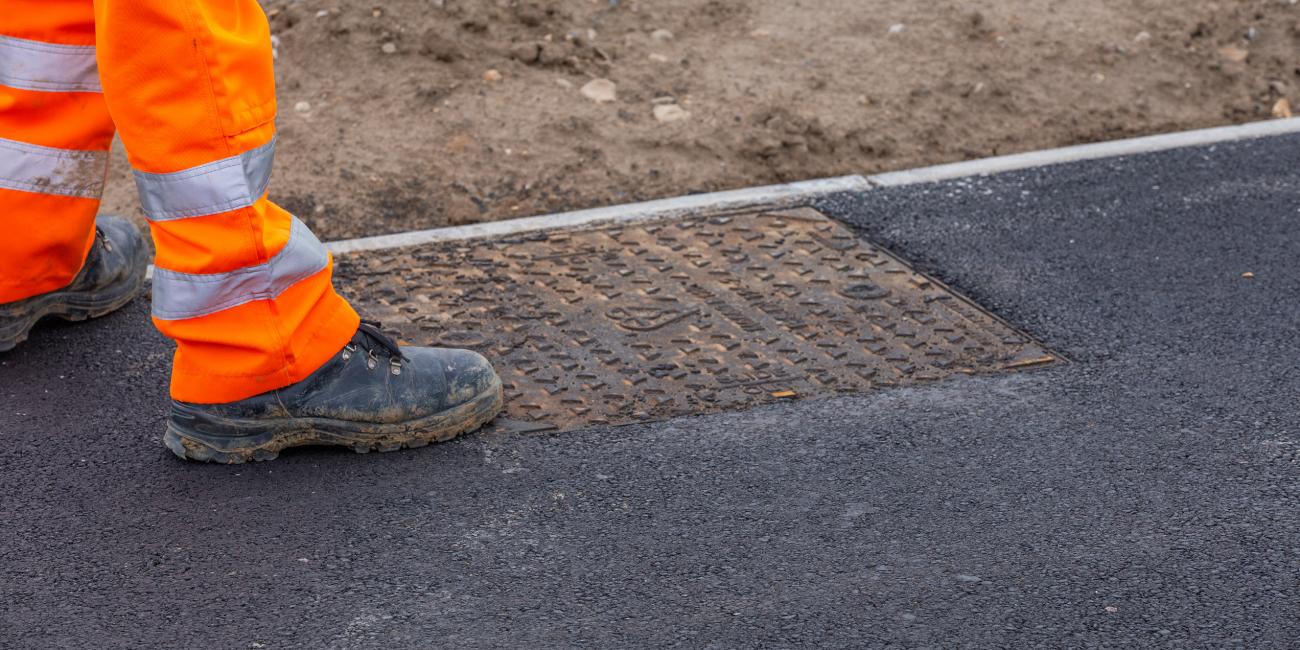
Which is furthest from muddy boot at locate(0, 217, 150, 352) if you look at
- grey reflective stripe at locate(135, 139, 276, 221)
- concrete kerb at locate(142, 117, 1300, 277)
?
grey reflective stripe at locate(135, 139, 276, 221)

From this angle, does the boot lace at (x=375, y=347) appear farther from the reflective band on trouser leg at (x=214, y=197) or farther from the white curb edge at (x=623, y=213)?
the white curb edge at (x=623, y=213)

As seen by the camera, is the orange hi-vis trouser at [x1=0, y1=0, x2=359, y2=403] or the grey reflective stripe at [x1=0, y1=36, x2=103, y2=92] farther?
the grey reflective stripe at [x1=0, y1=36, x2=103, y2=92]

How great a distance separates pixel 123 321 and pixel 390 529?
128 centimetres

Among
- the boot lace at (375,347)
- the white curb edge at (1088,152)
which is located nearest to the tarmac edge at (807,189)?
the white curb edge at (1088,152)

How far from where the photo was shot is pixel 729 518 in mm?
2604

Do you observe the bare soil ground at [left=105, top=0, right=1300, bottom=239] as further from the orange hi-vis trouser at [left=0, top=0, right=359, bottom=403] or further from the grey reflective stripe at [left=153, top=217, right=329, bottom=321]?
the grey reflective stripe at [left=153, top=217, right=329, bottom=321]

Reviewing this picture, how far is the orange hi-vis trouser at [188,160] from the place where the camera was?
252 cm

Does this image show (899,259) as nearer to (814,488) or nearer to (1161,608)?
(814,488)

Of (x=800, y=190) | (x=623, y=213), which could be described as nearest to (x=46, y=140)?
(x=623, y=213)

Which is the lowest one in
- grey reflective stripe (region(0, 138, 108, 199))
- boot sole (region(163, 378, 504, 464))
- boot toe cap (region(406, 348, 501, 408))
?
boot sole (region(163, 378, 504, 464))

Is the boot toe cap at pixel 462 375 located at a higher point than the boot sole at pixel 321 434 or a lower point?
higher

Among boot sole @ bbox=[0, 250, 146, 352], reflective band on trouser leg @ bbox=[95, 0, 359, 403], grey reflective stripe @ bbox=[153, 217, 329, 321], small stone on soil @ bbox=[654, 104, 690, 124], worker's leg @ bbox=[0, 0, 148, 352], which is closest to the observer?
reflective band on trouser leg @ bbox=[95, 0, 359, 403]

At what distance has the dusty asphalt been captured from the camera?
230 centimetres

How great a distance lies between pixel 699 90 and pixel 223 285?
257 cm
